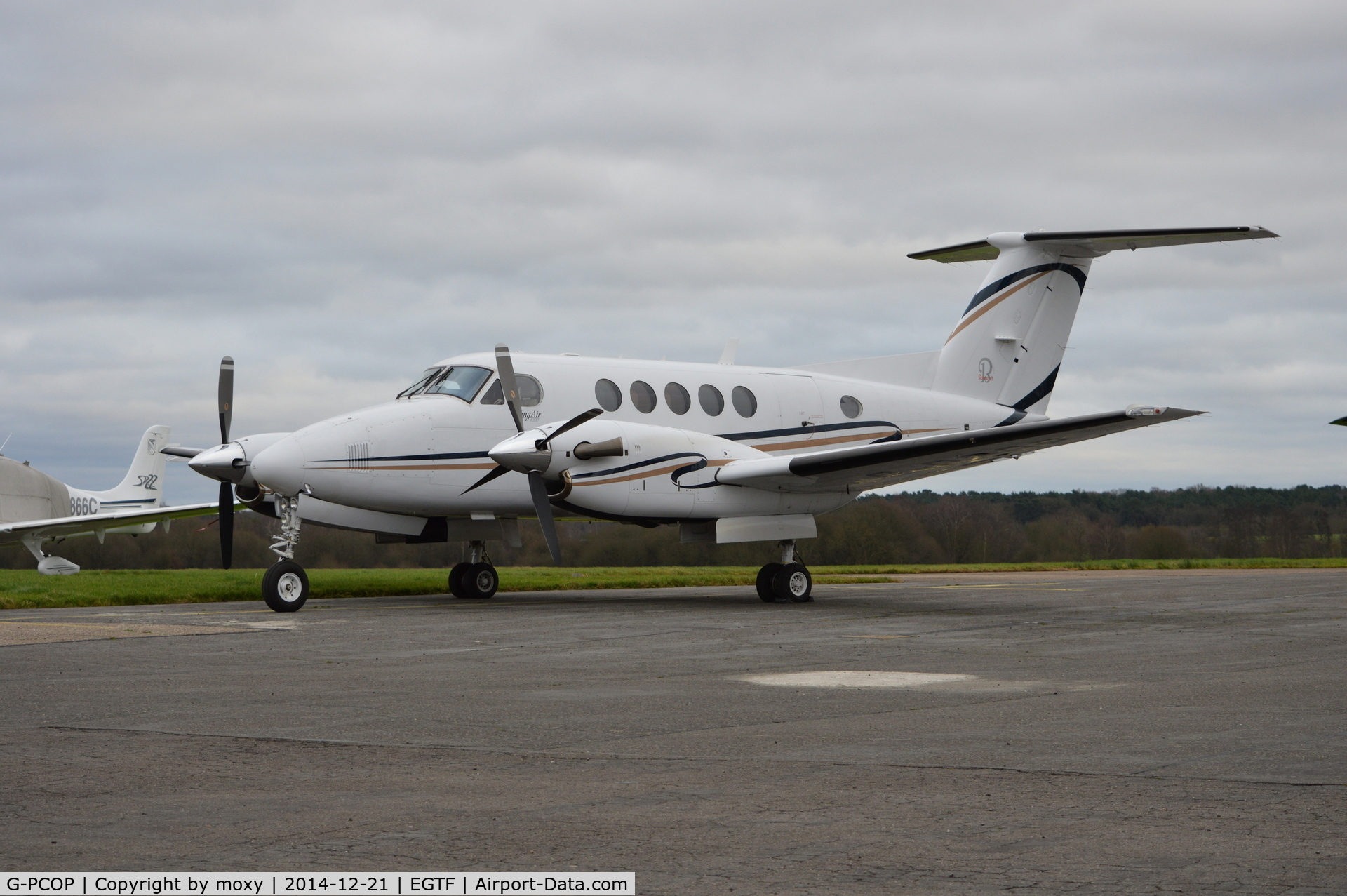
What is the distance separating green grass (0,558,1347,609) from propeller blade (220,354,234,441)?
122 inches

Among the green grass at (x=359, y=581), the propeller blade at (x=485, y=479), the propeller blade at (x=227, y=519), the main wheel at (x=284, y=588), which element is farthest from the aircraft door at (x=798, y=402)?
the propeller blade at (x=227, y=519)

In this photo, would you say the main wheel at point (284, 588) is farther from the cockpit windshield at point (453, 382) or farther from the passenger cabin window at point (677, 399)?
the passenger cabin window at point (677, 399)

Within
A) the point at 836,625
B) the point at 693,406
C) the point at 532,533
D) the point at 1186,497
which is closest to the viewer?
the point at 836,625

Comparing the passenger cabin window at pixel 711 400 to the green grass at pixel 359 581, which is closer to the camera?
the green grass at pixel 359 581

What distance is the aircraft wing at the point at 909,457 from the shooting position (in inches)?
683

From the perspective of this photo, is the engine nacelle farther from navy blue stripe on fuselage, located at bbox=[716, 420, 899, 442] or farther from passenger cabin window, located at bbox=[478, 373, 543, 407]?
navy blue stripe on fuselage, located at bbox=[716, 420, 899, 442]

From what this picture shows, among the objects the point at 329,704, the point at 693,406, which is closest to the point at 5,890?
the point at 329,704

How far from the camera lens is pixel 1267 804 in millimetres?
5137

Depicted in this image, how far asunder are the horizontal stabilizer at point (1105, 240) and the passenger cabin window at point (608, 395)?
28.7 ft

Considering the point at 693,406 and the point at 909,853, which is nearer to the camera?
the point at 909,853

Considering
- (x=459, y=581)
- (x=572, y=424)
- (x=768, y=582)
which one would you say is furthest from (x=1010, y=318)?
(x=459, y=581)

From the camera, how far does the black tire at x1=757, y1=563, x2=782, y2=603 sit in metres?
19.2

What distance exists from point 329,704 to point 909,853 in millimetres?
5003

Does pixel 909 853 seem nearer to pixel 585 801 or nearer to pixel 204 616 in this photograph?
pixel 585 801
